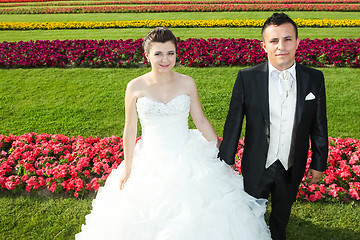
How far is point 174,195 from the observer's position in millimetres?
2865

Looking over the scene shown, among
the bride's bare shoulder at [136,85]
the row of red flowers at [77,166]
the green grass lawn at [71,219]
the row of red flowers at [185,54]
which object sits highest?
the bride's bare shoulder at [136,85]

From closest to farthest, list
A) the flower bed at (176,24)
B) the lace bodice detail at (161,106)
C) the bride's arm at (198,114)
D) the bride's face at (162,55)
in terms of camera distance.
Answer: the bride's face at (162,55) → the lace bodice detail at (161,106) → the bride's arm at (198,114) → the flower bed at (176,24)

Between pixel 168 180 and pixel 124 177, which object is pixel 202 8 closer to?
pixel 124 177

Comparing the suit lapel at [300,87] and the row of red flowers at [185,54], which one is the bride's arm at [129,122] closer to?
the suit lapel at [300,87]

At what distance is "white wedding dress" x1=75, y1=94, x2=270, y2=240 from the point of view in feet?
8.95

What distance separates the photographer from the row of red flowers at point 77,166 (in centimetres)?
454

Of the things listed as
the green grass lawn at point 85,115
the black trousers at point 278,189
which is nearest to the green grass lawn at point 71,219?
the green grass lawn at point 85,115

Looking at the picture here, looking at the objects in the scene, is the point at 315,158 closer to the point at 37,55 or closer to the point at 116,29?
the point at 37,55

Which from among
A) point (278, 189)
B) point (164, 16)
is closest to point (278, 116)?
point (278, 189)

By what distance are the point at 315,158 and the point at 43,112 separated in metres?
6.79

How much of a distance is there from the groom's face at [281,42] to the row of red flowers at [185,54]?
7573mm

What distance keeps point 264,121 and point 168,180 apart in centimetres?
112

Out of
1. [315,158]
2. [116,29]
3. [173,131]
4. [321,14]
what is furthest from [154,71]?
[321,14]

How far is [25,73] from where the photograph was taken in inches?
397
